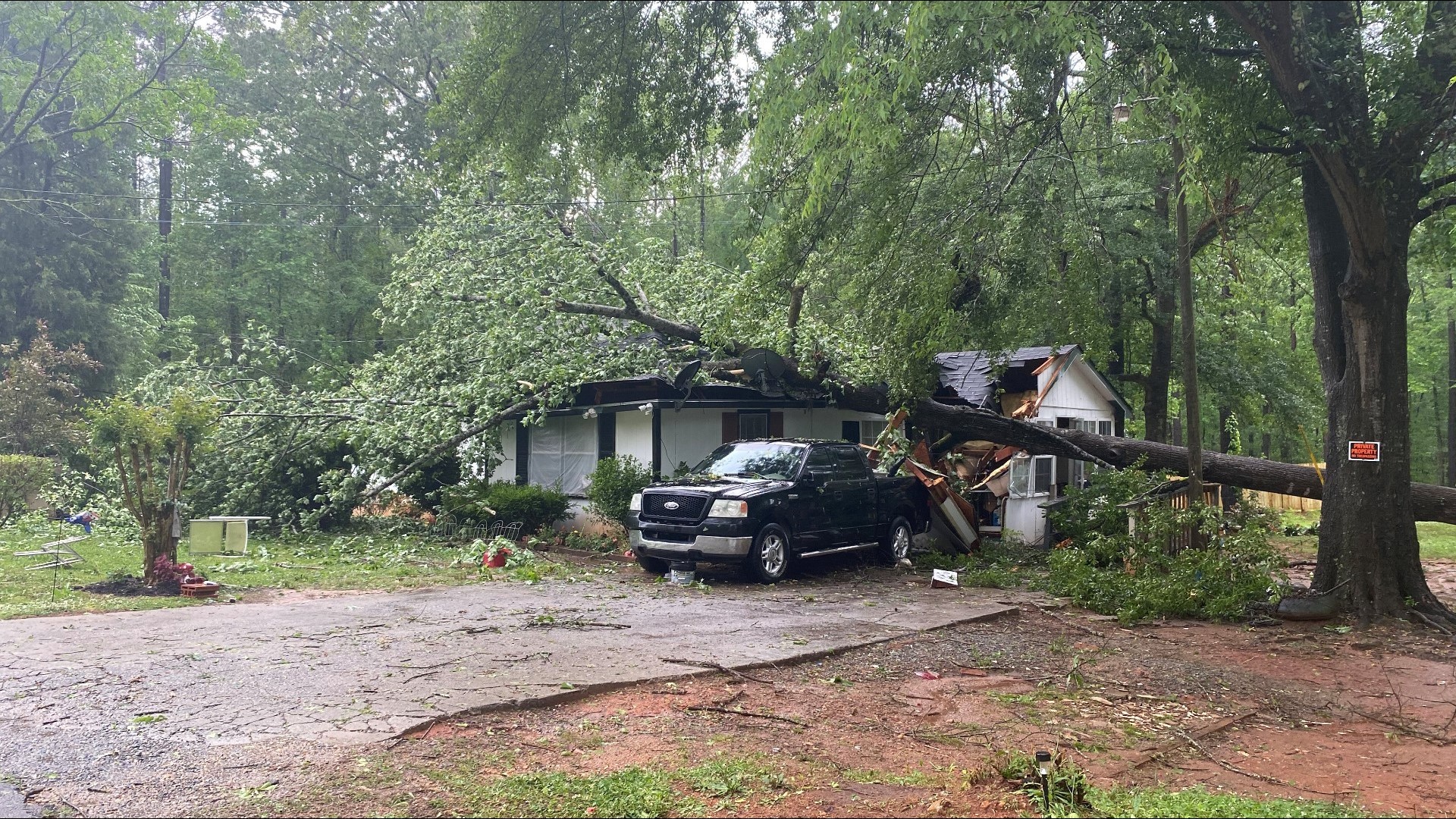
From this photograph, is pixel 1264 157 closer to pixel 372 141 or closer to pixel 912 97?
pixel 912 97

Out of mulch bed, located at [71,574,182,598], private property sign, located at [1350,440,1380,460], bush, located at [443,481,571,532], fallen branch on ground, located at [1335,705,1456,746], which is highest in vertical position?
private property sign, located at [1350,440,1380,460]

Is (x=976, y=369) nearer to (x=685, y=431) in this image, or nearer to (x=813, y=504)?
(x=685, y=431)

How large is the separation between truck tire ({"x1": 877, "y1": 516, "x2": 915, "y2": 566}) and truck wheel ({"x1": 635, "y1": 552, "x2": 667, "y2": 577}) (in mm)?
3177

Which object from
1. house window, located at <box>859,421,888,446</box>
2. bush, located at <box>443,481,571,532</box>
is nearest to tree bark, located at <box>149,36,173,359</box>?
bush, located at <box>443,481,571,532</box>

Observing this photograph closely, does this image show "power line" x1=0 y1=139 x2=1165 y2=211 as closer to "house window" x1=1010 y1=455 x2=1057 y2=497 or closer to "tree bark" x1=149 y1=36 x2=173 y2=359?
"tree bark" x1=149 y1=36 x2=173 y2=359

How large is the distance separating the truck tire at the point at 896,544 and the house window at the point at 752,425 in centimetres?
420

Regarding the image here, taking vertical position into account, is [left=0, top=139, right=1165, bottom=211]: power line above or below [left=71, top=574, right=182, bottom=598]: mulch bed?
above

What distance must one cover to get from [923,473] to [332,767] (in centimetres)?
1154

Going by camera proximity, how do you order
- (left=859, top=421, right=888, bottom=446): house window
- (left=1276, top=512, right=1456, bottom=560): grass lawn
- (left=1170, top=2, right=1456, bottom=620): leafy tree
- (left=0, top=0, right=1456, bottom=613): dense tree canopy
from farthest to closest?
(left=859, top=421, right=888, bottom=446): house window → (left=1276, top=512, right=1456, bottom=560): grass lawn → (left=0, top=0, right=1456, bottom=613): dense tree canopy → (left=1170, top=2, right=1456, bottom=620): leafy tree

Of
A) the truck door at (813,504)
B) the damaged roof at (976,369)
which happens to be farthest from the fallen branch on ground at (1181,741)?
the damaged roof at (976,369)

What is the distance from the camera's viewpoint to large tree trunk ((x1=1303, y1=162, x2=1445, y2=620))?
30.4 feet

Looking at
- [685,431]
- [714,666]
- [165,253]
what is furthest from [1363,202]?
[165,253]

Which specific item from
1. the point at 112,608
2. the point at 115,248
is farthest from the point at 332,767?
the point at 115,248

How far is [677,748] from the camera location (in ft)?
16.6
